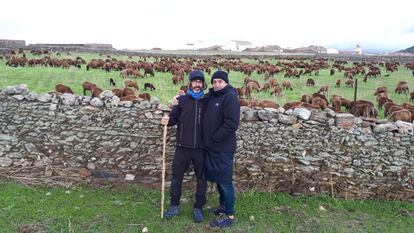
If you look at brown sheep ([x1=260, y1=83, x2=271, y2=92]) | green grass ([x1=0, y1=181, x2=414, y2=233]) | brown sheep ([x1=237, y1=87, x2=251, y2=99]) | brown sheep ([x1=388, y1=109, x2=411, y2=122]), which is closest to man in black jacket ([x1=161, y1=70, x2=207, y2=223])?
green grass ([x1=0, y1=181, x2=414, y2=233])

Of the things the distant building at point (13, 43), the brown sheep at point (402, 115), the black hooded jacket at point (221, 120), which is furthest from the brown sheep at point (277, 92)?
the distant building at point (13, 43)

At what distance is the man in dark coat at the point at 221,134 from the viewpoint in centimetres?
591

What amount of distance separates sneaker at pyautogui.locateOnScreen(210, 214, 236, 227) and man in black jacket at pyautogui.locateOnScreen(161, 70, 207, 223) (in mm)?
252

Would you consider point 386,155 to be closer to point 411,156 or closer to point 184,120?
point 411,156

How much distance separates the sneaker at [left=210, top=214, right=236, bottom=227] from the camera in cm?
620

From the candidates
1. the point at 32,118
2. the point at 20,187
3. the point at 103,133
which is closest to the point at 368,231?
the point at 103,133

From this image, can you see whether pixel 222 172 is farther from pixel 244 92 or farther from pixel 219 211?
pixel 244 92

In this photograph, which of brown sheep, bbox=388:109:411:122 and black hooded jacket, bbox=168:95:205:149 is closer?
black hooded jacket, bbox=168:95:205:149

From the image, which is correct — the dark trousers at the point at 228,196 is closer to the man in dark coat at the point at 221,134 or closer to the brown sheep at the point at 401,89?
the man in dark coat at the point at 221,134

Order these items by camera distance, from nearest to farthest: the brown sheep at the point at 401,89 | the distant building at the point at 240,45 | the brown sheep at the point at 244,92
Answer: the brown sheep at the point at 244,92 < the brown sheep at the point at 401,89 < the distant building at the point at 240,45

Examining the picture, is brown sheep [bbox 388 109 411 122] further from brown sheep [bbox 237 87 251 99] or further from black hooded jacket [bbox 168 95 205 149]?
black hooded jacket [bbox 168 95 205 149]

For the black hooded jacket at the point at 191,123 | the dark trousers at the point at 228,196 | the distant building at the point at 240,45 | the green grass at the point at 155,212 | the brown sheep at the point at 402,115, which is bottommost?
the green grass at the point at 155,212

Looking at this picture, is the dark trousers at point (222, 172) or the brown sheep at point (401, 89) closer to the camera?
the dark trousers at point (222, 172)

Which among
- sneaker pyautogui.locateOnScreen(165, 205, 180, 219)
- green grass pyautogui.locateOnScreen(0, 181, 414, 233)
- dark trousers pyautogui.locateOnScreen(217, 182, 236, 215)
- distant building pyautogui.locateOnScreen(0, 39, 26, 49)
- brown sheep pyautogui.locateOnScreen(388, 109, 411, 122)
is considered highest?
distant building pyautogui.locateOnScreen(0, 39, 26, 49)
